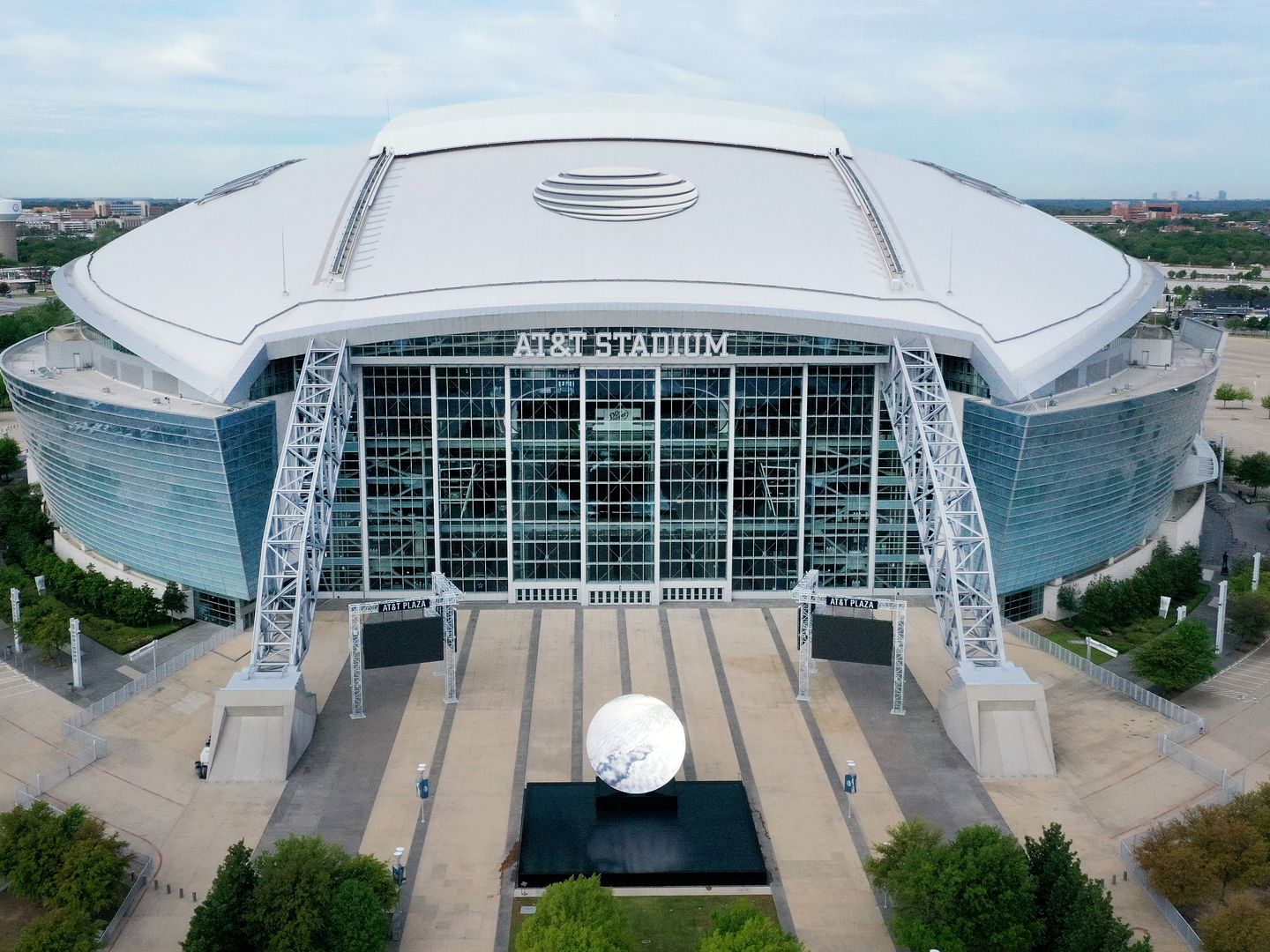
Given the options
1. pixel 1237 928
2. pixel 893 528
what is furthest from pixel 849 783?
pixel 893 528

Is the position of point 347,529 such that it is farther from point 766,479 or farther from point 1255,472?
point 1255,472

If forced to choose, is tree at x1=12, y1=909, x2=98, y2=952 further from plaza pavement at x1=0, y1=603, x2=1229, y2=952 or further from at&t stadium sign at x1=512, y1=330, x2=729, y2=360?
at&t stadium sign at x1=512, y1=330, x2=729, y2=360

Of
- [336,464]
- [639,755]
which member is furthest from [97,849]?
[336,464]

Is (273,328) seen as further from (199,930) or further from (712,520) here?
(199,930)

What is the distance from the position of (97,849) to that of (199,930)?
579 cm

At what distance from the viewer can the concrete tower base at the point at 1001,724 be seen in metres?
→ 42.9

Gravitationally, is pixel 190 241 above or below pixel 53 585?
above

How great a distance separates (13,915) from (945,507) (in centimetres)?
3526

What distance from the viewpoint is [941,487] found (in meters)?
49.5

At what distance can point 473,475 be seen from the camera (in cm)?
5922

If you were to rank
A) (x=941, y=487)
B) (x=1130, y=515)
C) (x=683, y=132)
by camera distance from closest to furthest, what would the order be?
(x=941, y=487)
(x=1130, y=515)
(x=683, y=132)

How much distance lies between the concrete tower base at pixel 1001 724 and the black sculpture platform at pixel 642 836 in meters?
9.16

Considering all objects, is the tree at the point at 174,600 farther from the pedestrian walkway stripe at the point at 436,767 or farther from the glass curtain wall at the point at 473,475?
the pedestrian walkway stripe at the point at 436,767

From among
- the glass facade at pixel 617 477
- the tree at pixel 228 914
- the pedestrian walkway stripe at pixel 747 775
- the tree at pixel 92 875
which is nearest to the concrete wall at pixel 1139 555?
the glass facade at pixel 617 477
